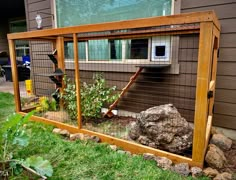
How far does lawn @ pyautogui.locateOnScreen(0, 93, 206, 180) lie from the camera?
6.16 ft

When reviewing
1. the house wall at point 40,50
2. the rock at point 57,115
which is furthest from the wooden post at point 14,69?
the house wall at point 40,50

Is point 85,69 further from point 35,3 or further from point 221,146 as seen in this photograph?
point 221,146

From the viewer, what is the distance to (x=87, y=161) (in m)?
2.11

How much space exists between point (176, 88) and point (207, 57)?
1291 mm

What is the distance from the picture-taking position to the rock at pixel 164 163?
198 centimetres

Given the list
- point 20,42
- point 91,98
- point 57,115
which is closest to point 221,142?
point 91,98

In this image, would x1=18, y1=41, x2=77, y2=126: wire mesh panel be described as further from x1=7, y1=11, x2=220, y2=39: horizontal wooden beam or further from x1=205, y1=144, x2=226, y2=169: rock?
x1=205, y1=144, x2=226, y2=169: rock

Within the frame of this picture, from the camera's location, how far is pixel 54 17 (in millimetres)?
4262

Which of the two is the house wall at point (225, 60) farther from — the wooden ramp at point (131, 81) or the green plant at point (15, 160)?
the green plant at point (15, 160)

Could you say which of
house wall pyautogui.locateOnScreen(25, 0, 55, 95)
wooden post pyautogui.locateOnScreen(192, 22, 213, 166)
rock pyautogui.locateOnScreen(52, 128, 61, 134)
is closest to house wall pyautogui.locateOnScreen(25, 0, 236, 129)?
wooden post pyautogui.locateOnScreen(192, 22, 213, 166)

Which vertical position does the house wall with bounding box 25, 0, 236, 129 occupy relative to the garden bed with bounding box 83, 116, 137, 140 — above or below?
above

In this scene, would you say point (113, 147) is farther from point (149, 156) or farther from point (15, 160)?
point (15, 160)

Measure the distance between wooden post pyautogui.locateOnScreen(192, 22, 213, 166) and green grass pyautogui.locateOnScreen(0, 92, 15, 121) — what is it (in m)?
3.22

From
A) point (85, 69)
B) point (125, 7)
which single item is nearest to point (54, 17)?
point (85, 69)
